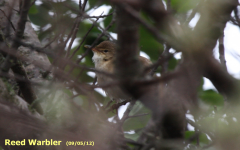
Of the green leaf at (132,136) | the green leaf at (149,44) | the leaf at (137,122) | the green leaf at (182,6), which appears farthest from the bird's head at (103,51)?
the green leaf at (182,6)

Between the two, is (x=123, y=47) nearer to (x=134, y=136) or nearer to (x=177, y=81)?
(x=177, y=81)

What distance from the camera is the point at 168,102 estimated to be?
167cm

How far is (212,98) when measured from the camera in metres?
4.24

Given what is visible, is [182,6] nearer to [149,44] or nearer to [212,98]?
[149,44]

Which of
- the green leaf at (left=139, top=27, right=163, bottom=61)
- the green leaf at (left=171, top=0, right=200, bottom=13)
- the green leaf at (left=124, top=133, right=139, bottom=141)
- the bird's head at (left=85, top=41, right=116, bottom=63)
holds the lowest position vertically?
the green leaf at (left=124, top=133, right=139, bottom=141)

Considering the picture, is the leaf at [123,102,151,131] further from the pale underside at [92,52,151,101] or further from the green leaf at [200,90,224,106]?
the green leaf at [200,90,224,106]

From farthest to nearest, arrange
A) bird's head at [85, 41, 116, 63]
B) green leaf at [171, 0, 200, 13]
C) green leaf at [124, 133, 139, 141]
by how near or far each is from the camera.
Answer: bird's head at [85, 41, 116, 63] < green leaf at [124, 133, 139, 141] < green leaf at [171, 0, 200, 13]

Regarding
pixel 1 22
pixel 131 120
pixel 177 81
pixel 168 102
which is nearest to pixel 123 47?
pixel 177 81

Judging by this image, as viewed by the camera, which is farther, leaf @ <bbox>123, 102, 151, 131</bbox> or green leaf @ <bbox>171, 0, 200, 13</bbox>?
leaf @ <bbox>123, 102, 151, 131</bbox>

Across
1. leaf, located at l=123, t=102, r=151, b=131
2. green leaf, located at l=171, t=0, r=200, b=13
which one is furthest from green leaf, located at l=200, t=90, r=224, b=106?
green leaf, located at l=171, t=0, r=200, b=13

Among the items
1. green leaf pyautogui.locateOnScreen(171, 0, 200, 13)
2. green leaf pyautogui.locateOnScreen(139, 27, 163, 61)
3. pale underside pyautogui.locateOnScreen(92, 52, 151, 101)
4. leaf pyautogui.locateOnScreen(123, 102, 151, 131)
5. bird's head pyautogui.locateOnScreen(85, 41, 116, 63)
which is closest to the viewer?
green leaf pyautogui.locateOnScreen(171, 0, 200, 13)

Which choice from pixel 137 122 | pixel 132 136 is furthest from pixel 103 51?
pixel 132 136

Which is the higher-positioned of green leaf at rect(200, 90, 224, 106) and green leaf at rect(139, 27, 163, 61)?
green leaf at rect(139, 27, 163, 61)

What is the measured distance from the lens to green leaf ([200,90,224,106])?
4.20 meters
